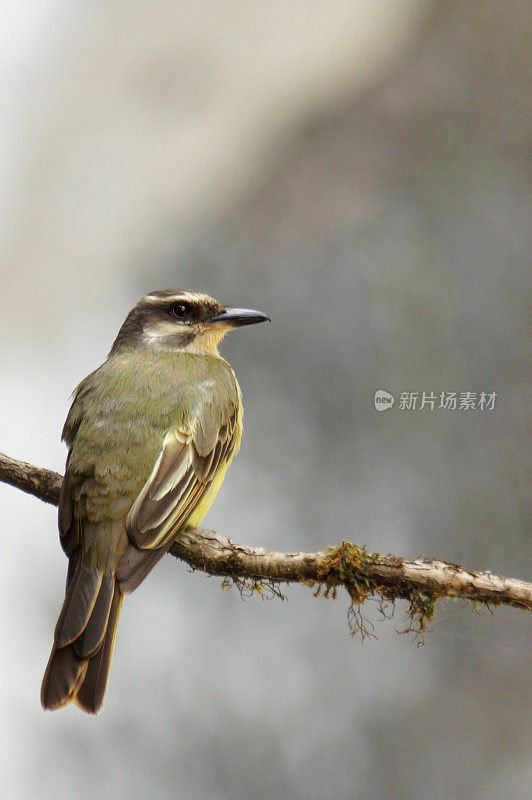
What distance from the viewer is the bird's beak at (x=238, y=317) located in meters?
4.43

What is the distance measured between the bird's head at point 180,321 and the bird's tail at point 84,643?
1473 mm

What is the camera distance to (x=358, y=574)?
3.10m

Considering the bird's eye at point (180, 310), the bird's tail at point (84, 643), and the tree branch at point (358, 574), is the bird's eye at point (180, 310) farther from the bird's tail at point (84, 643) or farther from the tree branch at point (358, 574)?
the bird's tail at point (84, 643)

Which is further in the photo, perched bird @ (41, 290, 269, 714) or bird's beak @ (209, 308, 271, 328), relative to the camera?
bird's beak @ (209, 308, 271, 328)

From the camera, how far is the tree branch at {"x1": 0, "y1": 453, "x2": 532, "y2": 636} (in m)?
2.95

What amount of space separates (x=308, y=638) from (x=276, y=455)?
1.34m

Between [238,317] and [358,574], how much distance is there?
174 cm

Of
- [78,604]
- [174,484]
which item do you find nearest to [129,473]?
[174,484]

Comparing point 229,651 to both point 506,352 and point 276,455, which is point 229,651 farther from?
point 506,352

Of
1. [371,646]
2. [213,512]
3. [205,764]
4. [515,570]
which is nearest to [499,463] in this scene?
[515,570]

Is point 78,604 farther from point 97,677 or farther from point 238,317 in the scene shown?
point 238,317

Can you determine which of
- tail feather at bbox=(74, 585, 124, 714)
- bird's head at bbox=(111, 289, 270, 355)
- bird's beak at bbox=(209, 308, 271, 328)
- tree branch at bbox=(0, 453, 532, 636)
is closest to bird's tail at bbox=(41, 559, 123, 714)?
tail feather at bbox=(74, 585, 124, 714)

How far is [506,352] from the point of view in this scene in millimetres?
6945

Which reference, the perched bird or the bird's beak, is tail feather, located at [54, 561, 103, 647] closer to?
the perched bird
